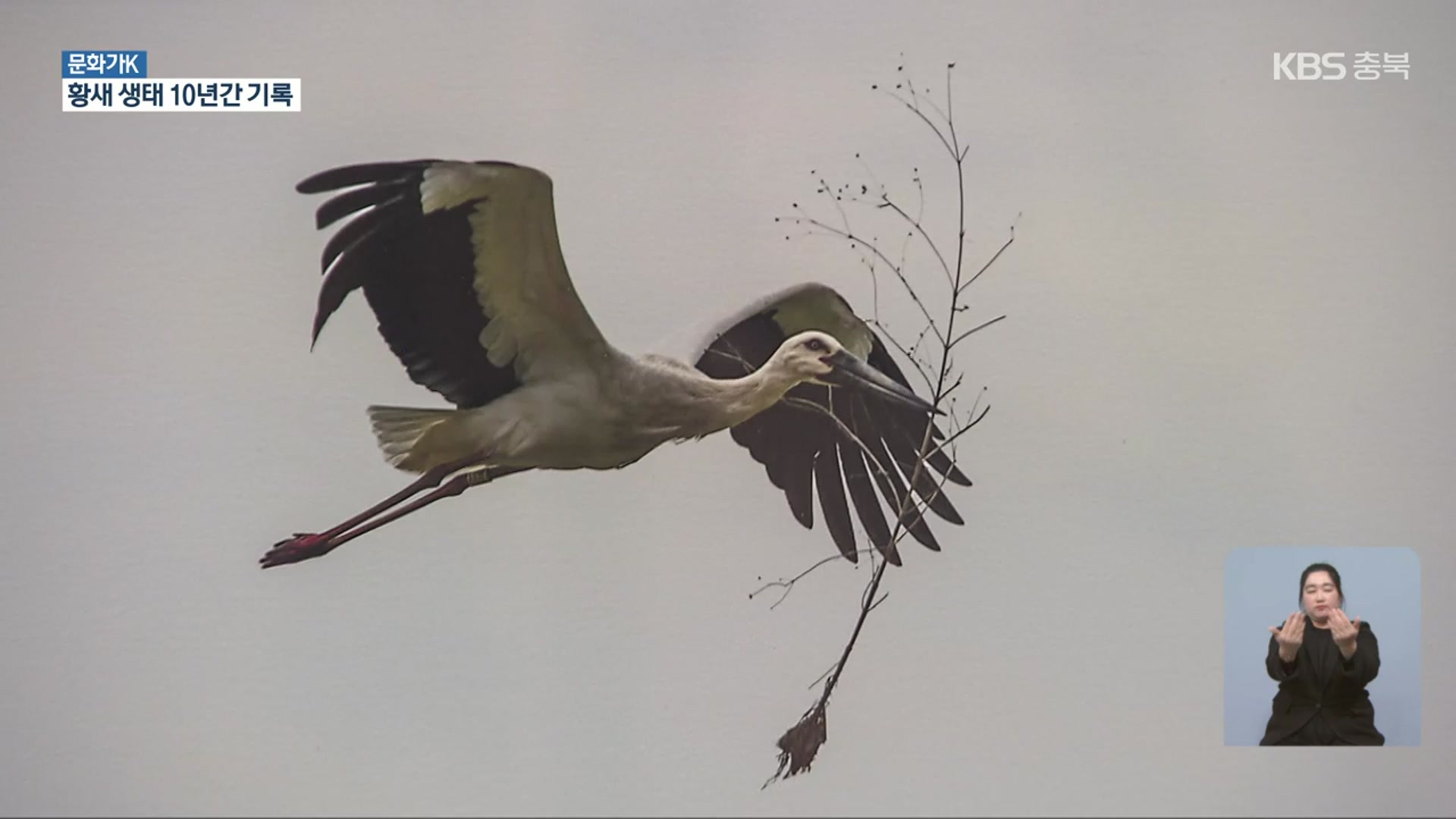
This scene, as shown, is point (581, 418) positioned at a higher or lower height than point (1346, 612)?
higher

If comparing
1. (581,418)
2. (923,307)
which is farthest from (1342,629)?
(581,418)

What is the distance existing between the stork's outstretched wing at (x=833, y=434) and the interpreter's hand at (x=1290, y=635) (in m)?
0.60

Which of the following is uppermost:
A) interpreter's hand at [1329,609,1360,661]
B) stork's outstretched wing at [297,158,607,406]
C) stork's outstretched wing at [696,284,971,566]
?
stork's outstretched wing at [297,158,607,406]

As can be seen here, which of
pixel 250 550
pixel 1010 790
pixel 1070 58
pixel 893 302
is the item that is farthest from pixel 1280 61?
pixel 250 550

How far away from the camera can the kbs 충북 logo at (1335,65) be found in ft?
7.49

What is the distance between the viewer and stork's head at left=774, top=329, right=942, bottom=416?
222 centimetres

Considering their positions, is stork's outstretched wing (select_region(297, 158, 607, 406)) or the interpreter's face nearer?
stork's outstretched wing (select_region(297, 158, 607, 406))

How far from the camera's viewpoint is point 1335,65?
2.29 metres

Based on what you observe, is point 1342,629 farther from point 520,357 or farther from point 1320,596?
point 520,357

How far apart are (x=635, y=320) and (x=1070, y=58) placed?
88 centimetres
